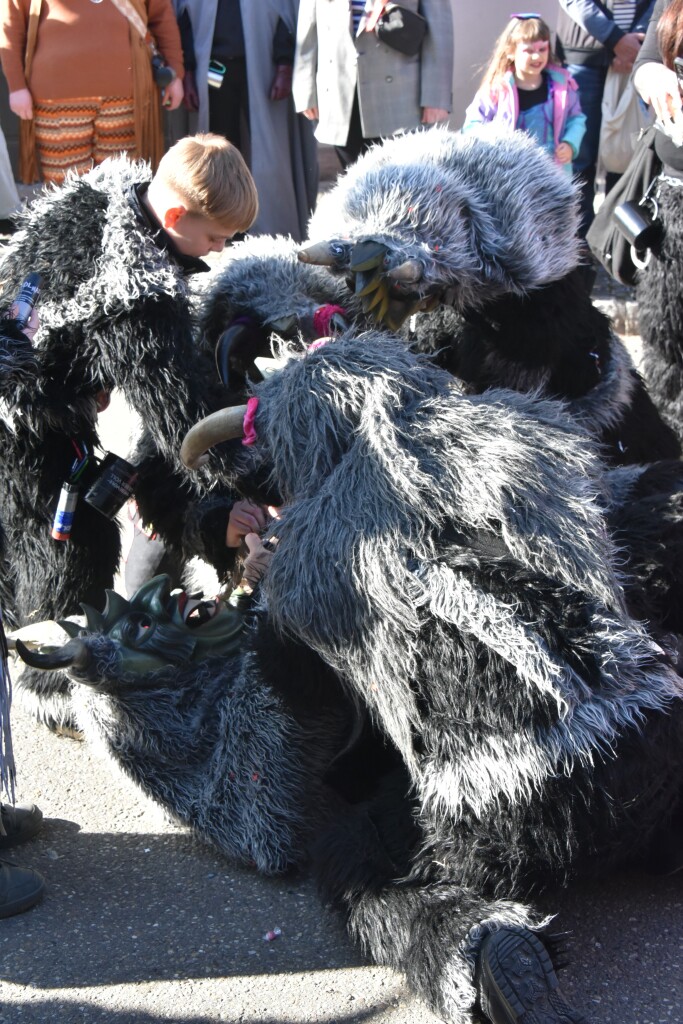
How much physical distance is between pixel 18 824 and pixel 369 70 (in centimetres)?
395

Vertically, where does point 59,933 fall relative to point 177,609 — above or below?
below

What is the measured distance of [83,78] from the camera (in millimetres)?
5148

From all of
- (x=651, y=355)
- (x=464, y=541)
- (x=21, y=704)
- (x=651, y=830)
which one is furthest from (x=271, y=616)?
(x=651, y=355)

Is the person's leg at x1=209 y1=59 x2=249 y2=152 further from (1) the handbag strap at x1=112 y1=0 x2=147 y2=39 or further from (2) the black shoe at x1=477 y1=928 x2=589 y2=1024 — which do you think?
(2) the black shoe at x1=477 y1=928 x2=589 y2=1024

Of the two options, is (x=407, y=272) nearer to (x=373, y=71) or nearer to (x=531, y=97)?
(x=531, y=97)

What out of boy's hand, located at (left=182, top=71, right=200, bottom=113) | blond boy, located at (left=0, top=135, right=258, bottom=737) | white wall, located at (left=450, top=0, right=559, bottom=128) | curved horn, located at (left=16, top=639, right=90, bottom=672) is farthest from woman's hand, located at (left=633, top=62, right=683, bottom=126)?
white wall, located at (left=450, top=0, right=559, bottom=128)

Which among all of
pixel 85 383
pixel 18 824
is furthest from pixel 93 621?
pixel 85 383

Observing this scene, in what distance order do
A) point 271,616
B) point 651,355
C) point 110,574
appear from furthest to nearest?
point 651,355, point 110,574, point 271,616

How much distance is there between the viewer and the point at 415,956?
2031 millimetres

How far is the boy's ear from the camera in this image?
9.24ft

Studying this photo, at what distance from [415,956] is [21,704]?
1517 mm

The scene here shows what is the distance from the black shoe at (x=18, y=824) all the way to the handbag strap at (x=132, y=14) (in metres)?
3.90

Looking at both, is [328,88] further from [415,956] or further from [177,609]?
[415,956]

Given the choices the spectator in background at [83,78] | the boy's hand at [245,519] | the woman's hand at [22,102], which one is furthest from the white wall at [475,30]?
the boy's hand at [245,519]
